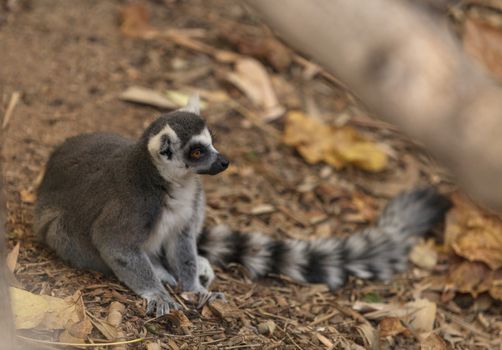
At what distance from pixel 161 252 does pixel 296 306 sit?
910 mm

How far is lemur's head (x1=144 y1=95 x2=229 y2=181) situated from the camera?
4.21 m

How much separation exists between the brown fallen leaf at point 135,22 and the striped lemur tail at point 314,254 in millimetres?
3003

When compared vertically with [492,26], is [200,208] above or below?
below

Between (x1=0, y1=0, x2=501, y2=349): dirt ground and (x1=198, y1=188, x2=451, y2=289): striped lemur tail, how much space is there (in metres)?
0.09

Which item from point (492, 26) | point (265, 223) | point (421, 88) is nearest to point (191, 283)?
point (265, 223)

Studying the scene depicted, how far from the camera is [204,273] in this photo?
4766 mm

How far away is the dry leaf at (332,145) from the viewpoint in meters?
6.40

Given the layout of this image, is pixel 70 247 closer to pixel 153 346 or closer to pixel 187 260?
pixel 187 260

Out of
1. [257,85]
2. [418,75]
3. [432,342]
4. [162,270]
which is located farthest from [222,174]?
[418,75]

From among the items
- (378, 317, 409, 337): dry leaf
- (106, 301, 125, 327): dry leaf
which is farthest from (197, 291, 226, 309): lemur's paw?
(378, 317, 409, 337): dry leaf

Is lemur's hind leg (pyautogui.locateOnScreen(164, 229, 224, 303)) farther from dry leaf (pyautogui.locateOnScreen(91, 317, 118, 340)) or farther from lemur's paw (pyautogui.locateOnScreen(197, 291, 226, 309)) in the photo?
dry leaf (pyautogui.locateOnScreen(91, 317, 118, 340))

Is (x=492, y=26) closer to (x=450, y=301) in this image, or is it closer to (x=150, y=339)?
(x=450, y=301)

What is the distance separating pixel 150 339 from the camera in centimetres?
382

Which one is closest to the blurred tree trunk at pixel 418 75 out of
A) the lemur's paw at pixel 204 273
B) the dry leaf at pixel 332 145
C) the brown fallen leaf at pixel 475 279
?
the lemur's paw at pixel 204 273
